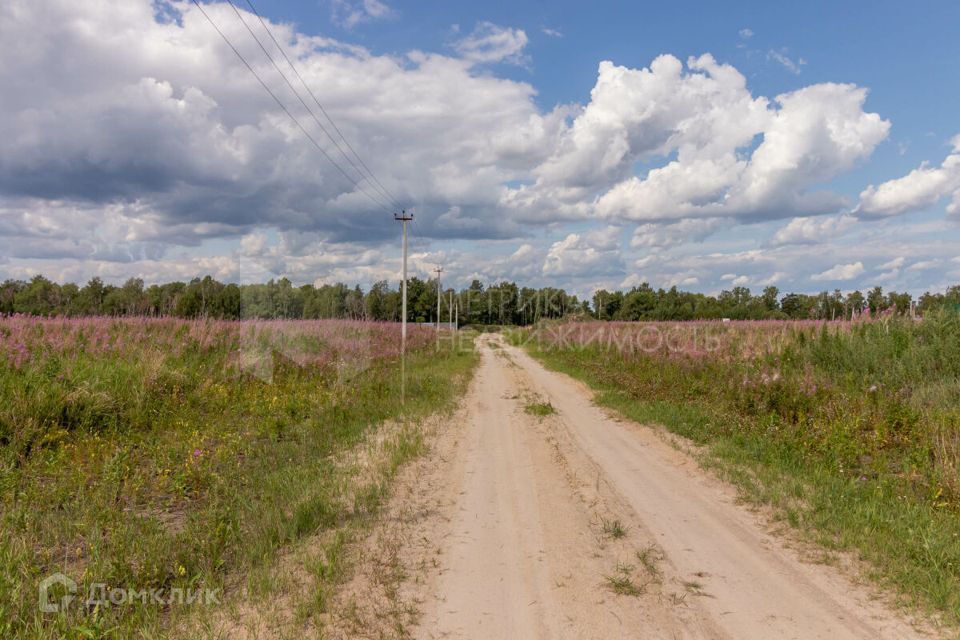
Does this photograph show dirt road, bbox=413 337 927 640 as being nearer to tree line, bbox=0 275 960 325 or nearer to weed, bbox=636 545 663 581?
weed, bbox=636 545 663 581

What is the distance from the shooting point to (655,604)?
13.0 ft

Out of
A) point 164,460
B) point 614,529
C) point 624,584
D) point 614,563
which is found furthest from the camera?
point 164,460

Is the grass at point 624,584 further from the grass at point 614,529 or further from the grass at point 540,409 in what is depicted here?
the grass at point 540,409

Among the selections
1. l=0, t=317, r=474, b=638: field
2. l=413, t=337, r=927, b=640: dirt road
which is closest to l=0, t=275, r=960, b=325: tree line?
l=0, t=317, r=474, b=638: field

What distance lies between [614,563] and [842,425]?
5.99 metres

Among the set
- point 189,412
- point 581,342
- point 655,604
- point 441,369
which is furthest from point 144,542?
point 581,342

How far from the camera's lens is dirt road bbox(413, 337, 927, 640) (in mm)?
3701

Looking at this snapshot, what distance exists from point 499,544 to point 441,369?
1509cm

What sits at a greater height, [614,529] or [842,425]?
[842,425]

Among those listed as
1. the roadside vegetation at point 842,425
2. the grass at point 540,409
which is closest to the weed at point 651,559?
the roadside vegetation at point 842,425

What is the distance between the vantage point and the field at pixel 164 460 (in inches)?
161

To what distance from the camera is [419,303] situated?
75.4 meters

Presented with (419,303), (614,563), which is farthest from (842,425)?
(419,303)

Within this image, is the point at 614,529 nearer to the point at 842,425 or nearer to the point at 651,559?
the point at 651,559
